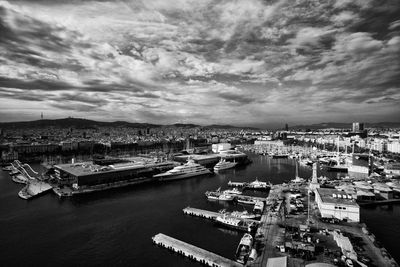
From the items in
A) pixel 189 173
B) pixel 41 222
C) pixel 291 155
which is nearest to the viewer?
pixel 41 222

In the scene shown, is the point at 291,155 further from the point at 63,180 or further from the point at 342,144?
the point at 63,180

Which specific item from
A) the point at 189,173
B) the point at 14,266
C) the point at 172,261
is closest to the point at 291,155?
the point at 189,173

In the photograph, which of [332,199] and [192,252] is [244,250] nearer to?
[192,252]

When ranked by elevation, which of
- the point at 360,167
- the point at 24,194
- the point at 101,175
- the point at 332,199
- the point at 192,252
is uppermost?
the point at 332,199

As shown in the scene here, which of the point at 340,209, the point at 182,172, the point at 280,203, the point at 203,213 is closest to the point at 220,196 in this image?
the point at 203,213

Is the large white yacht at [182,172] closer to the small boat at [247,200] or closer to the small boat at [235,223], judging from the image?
the small boat at [247,200]

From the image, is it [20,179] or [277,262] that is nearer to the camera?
[277,262]

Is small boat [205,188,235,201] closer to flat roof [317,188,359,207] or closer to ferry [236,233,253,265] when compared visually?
flat roof [317,188,359,207]
